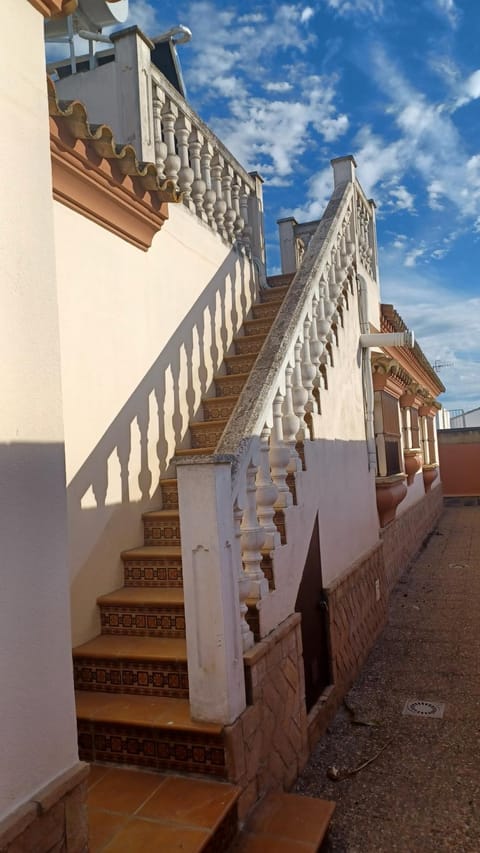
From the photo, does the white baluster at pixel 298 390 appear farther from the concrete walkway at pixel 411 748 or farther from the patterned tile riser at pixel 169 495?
the concrete walkway at pixel 411 748

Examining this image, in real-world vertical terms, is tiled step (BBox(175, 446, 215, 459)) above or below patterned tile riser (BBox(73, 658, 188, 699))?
above

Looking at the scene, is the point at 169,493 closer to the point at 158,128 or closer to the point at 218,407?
the point at 218,407

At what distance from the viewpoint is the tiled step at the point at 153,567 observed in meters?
3.75

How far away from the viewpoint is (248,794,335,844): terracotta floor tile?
8.54ft

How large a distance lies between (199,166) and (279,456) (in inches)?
125

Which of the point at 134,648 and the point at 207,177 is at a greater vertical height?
the point at 207,177

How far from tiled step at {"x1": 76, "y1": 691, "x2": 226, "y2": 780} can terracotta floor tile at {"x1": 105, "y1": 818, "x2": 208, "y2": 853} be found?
37cm

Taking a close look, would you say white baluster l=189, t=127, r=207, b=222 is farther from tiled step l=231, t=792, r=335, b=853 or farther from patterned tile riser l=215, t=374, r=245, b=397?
tiled step l=231, t=792, r=335, b=853

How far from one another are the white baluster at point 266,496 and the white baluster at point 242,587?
0.97ft

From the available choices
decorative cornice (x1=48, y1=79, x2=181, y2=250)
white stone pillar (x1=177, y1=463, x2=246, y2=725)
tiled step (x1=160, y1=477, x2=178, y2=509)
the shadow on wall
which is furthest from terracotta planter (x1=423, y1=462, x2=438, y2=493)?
white stone pillar (x1=177, y1=463, x2=246, y2=725)

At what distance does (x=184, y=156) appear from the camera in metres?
5.17

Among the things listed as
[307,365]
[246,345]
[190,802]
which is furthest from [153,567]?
[246,345]

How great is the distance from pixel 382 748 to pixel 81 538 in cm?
228

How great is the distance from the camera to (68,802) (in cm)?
192
